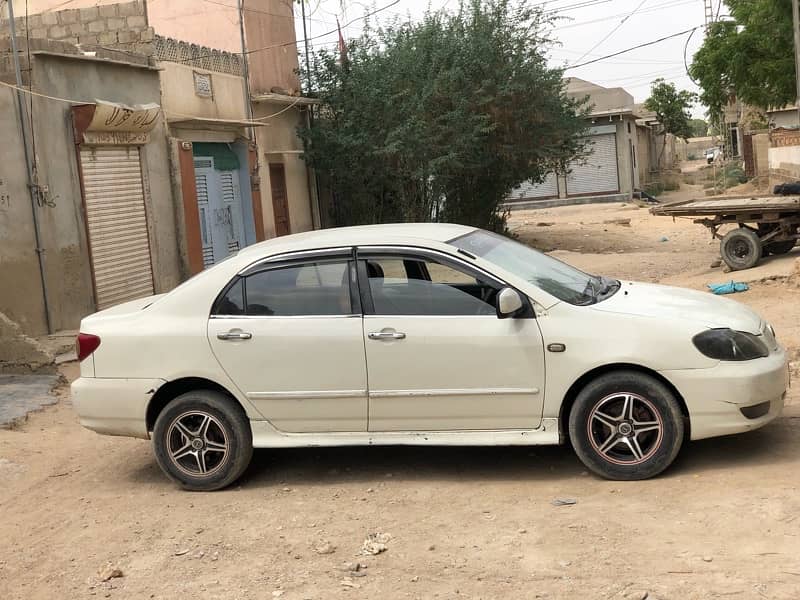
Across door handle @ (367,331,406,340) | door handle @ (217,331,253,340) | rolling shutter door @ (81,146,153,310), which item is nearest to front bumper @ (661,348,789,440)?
door handle @ (367,331,406,340)

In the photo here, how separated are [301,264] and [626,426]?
2.17 metres

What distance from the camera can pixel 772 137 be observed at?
3228 centimetres

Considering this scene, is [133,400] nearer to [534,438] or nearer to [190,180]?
[534,438]

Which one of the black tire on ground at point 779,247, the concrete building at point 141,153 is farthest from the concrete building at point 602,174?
the black tire on ground at point 779,247

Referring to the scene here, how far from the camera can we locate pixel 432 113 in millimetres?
24016

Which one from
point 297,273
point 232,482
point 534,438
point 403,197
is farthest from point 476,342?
point 403,197

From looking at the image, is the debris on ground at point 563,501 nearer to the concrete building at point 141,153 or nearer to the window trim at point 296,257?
the window trim at point 296,257

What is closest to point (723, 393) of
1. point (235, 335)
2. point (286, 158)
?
point (235, 335)

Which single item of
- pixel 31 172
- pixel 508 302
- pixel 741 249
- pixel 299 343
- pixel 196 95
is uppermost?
pixel 196 95

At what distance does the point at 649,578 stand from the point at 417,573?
1.03 meters

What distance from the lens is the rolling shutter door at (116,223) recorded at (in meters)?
15.4

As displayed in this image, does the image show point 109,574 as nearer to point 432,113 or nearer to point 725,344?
point 725,344

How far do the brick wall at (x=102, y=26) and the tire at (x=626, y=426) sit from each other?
14517 mm

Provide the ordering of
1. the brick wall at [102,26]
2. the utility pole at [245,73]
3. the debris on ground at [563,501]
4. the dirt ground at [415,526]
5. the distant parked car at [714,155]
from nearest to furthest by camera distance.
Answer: the dirt ground at [415,526], the debris on ground at [563,501], the brick wall at [102,26], the utility pole at [245,73], the distant parked car at [714,155]
